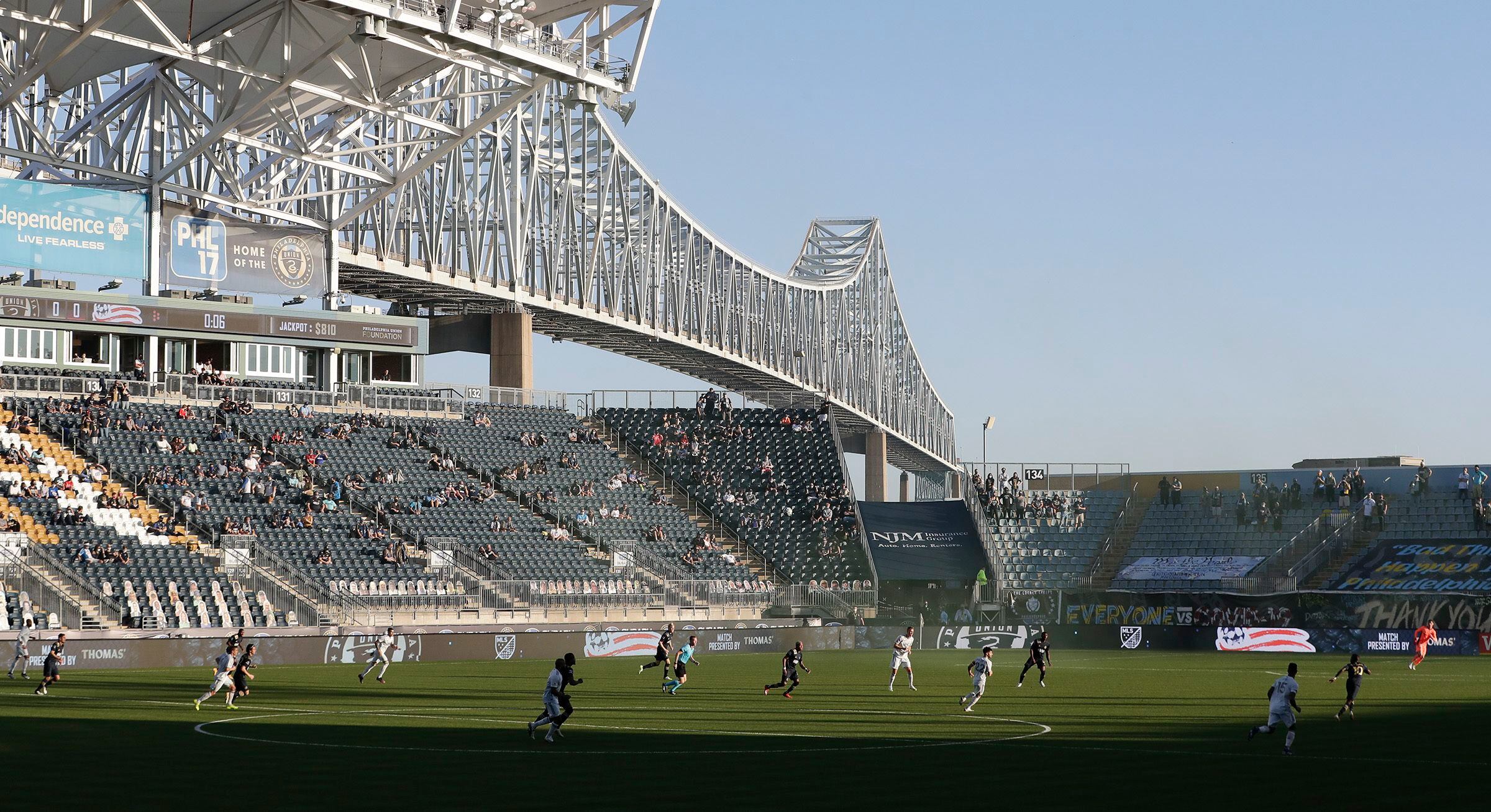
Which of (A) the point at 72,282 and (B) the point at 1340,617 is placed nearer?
(B) the point at 1340,617

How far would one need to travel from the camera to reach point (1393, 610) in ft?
195

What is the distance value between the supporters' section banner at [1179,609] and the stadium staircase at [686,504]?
12.9 m

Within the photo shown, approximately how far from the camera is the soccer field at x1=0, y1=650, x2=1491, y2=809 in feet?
64.2

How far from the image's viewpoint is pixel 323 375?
74.6m

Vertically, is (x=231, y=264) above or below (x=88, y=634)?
above

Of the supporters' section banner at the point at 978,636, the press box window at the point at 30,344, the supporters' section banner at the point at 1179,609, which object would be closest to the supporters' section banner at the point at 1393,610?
the supporters' section banner at the point at 1179,609

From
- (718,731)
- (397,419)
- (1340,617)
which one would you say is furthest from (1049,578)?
(718,731)

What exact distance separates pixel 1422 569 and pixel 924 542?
68.6ft

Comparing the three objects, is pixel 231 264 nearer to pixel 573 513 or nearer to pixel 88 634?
pixel 573 513

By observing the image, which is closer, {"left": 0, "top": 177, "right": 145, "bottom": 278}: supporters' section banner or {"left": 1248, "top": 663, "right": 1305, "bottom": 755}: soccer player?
{"left": 1248, "top": 663, "right": 1305, "bottom": 755}: soccer player

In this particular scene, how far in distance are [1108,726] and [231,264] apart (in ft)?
168

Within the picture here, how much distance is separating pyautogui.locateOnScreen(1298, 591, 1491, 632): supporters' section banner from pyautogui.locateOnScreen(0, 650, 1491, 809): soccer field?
52.6ft

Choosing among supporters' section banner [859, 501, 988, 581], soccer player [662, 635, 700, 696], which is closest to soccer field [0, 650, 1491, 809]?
soccer player [662, 635, 700, 696]

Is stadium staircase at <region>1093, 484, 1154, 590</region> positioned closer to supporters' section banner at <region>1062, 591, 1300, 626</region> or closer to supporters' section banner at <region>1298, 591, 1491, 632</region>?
supporters' section banner at <region>1062, 591, 1300, 626</region>
